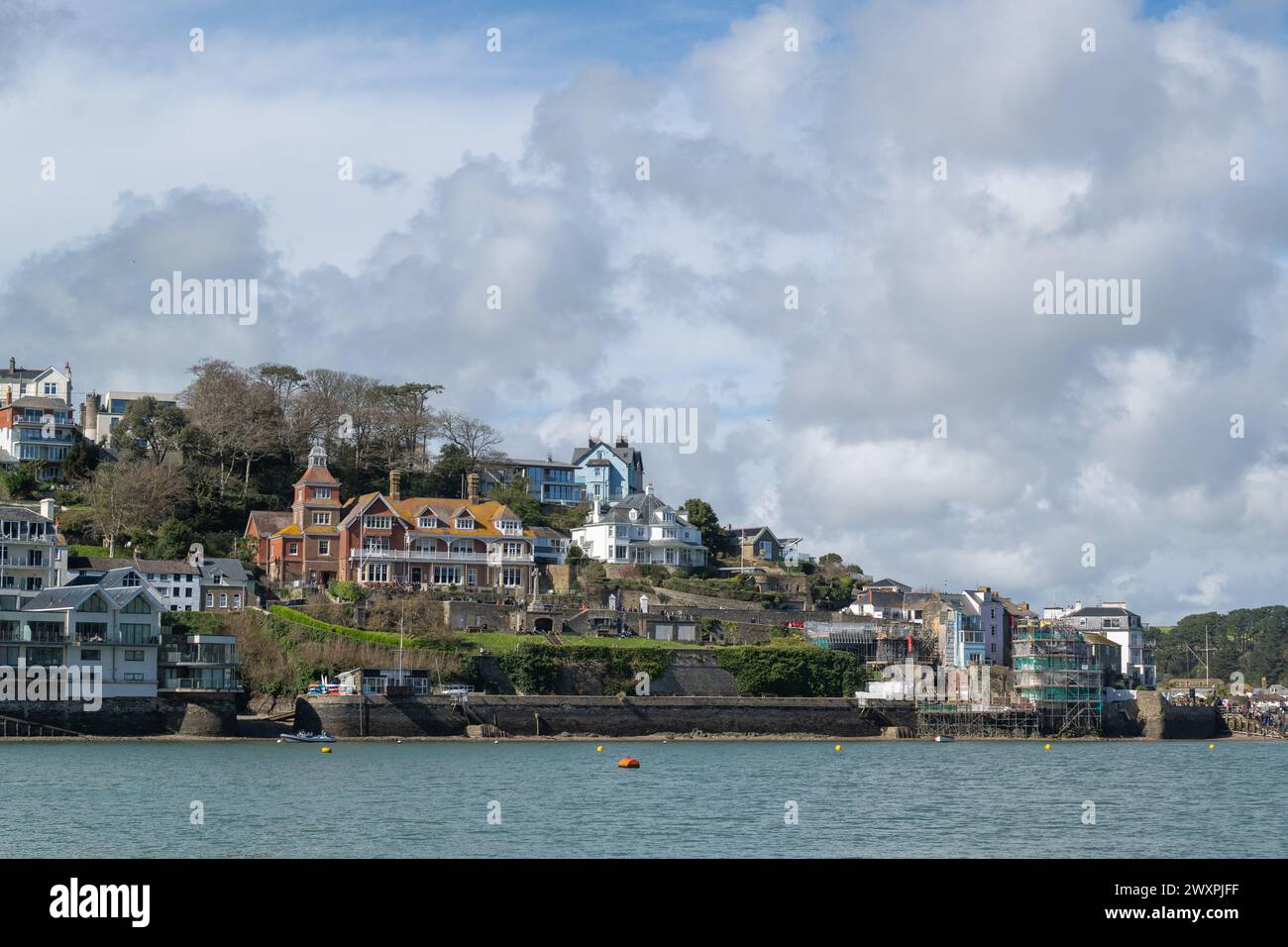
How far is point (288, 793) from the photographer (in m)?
43.8

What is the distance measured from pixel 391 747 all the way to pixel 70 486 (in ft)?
126

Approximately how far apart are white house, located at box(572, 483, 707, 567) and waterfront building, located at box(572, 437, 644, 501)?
15931 mm

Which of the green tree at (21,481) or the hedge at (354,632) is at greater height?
the green tree at (21,481)

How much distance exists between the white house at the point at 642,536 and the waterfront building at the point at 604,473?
1593 centimetres

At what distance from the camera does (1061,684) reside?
85750 mm

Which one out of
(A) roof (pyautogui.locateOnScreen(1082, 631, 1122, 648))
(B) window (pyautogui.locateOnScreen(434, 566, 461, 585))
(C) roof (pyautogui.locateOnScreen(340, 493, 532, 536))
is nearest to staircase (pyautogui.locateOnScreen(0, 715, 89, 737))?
(C) roof (pyautogui.locateOnScreen(340, 493, 532, 536))

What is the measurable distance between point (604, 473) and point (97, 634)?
54186mm

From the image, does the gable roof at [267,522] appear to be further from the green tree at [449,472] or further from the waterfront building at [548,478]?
the waterfront building at [548,478]

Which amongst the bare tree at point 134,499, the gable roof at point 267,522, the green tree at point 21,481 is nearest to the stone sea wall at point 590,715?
the gable roof at point 267,522

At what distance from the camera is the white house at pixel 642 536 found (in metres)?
96.6

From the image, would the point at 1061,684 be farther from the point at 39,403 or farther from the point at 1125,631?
the point at 39,403

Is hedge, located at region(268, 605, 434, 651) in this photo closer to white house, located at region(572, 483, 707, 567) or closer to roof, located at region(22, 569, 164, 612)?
→ roof, located at region(22, 569, 164, 612)
